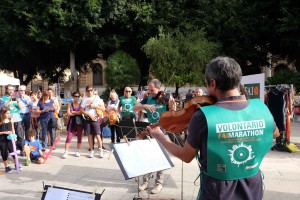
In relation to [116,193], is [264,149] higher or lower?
higher

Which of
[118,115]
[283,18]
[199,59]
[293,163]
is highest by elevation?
[283,18]

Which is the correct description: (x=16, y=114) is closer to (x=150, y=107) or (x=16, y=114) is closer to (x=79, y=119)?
(x=79, y=119)

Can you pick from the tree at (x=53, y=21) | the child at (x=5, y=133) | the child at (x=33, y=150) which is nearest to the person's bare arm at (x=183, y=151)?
the child at (x=5, y=133)

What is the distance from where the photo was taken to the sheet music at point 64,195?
293 cm

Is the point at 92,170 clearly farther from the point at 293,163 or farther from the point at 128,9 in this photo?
the point at 128,9

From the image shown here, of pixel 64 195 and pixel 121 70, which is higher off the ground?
pixel 121 70

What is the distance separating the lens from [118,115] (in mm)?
9320

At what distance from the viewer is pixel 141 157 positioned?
12.4 feet

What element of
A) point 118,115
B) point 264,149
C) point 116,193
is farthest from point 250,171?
point 118,115

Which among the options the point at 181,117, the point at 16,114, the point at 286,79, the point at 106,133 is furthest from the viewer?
the point at 286,79

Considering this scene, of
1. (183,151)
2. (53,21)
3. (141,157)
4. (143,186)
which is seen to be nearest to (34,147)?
(143,186)

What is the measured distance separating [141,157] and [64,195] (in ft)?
3.42

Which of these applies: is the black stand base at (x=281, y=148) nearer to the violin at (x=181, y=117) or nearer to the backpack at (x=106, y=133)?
the backpack at (x=106, y=133)

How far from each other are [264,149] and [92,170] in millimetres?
5230
